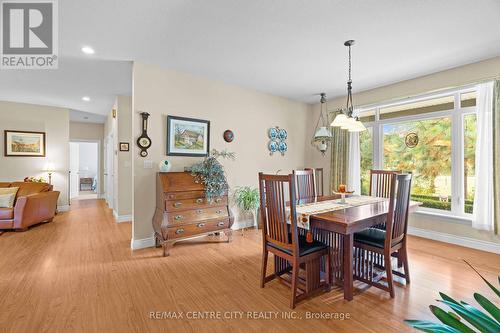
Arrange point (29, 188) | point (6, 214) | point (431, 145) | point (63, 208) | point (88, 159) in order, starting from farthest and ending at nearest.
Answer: point (88, 159) → point (63, 208) → point (29, 188) → point (6, 214) → point (431, 145)

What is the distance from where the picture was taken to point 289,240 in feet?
6.81

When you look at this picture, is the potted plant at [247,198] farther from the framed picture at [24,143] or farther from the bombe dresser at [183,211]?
the framed picture at [24,143]

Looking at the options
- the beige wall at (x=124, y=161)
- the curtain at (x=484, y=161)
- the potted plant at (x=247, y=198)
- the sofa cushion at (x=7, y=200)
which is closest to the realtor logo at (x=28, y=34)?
the beige wall at (x=124, y=161)

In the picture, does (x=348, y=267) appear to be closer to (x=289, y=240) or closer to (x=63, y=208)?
(x=289, y=240)

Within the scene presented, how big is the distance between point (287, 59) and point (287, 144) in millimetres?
2127

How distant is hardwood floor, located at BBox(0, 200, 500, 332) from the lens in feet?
5.82

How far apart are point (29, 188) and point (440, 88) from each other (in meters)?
7.34

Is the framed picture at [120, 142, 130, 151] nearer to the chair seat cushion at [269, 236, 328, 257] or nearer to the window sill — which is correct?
the chair seat cushion at [269, 236, 328, 257]

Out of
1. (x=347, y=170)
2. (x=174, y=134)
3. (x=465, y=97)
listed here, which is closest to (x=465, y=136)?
(x=465, y=97)

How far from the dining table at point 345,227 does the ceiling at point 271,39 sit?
1.82 meters

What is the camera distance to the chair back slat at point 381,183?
309 centimetres

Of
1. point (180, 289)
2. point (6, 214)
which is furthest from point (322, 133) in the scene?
point (6, 214)

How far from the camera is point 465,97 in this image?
341 centimetres

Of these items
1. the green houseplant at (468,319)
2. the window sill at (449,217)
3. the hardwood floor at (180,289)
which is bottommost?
the hardwood floor at (180,289)
